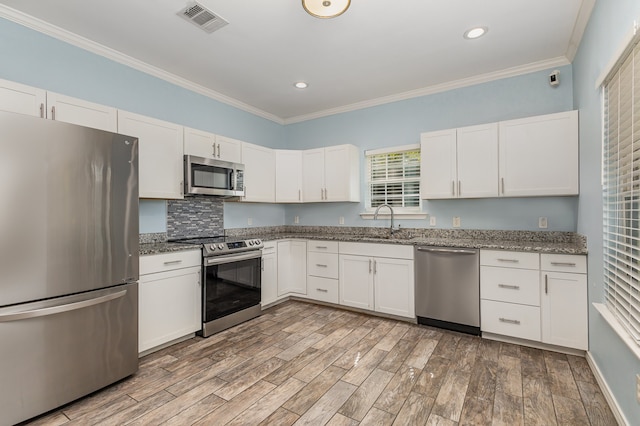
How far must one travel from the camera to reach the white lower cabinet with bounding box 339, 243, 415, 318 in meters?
3.39

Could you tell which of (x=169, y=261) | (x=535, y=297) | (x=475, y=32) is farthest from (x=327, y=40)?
(x=535, y=297)

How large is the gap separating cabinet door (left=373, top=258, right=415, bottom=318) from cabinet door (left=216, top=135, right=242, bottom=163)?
212cm

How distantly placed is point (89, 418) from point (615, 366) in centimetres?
318

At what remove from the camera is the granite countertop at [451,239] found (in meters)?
2.73

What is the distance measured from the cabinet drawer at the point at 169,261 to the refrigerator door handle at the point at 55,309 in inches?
17.1

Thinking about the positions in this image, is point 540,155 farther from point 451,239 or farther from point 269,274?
point 269,274

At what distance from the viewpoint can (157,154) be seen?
2.95m

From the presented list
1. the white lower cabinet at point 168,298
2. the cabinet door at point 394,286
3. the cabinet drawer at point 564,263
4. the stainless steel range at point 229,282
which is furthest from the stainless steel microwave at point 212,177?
the cabinet drawer at point 564,263

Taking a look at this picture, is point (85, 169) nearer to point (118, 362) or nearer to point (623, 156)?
point (118, 362)

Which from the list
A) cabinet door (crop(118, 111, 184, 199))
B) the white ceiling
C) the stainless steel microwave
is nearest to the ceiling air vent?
the white ceiling

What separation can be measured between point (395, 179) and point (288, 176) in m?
1.52

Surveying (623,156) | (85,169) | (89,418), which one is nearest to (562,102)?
(623,156)

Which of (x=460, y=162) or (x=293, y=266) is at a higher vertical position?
(x=460, y=162)

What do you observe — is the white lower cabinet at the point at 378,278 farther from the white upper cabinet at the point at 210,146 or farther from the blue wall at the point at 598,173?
the white upper cabinet at the point at 210,146
